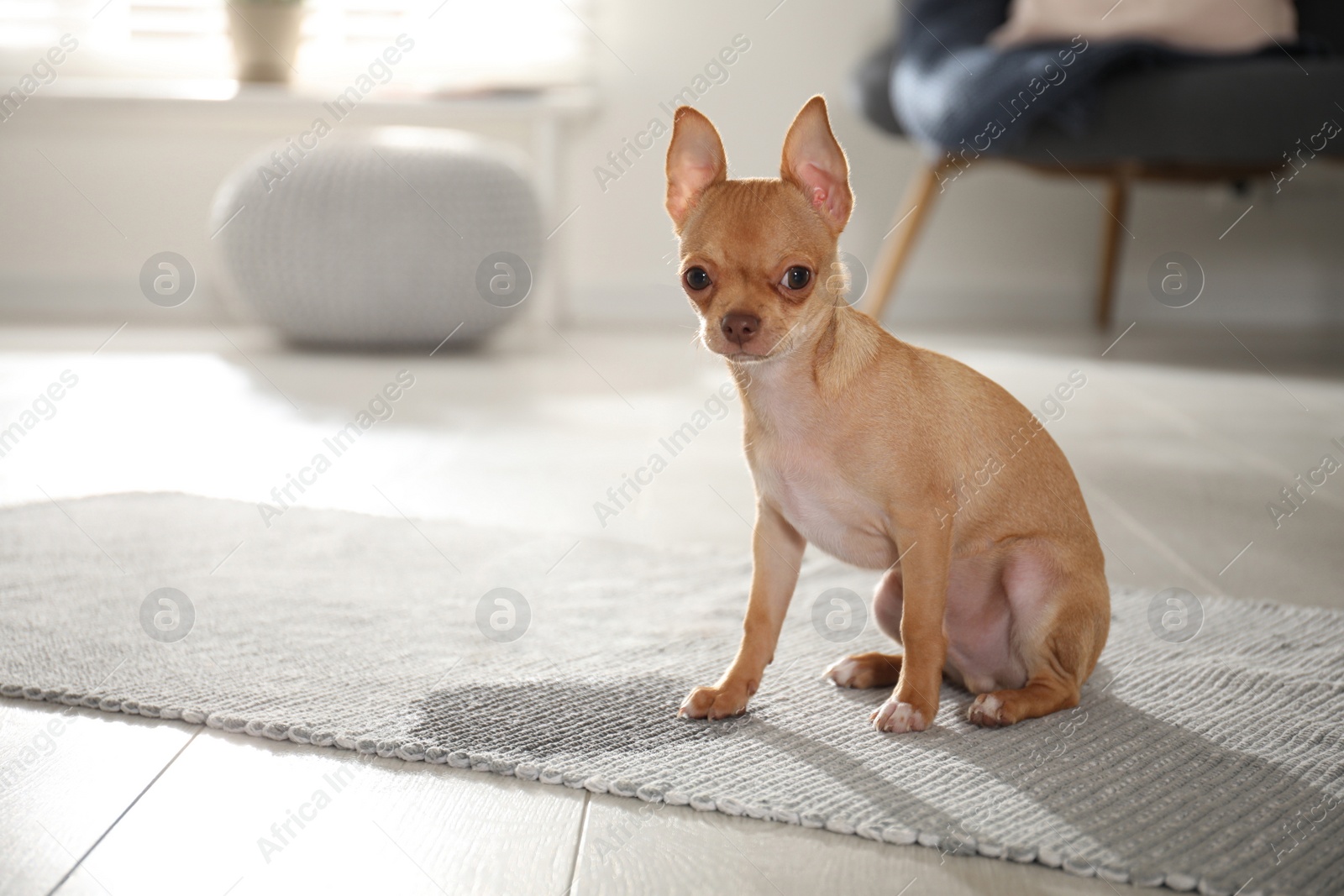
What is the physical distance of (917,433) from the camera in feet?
4.27

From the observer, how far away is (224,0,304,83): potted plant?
4633 millimetres

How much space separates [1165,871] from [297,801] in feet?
2.42

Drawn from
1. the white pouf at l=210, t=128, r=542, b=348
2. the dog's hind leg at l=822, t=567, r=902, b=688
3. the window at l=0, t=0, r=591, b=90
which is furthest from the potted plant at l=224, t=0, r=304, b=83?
the dog's hind leg at l=822, t=567, r=902, b=688

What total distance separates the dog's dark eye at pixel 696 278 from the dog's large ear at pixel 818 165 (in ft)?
0.47

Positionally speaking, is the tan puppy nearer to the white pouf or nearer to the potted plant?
the white pouf

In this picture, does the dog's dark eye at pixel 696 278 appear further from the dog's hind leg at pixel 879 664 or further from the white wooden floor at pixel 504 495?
the white wooden floor at pixel 504 495

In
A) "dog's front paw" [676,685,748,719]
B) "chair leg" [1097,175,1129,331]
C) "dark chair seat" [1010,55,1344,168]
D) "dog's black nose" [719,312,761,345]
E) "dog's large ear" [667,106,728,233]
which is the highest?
"dog's large ear" [667,106,728,233]

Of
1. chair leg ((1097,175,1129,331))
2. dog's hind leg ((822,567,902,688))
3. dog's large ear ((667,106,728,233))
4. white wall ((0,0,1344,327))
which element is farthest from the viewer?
white wall ((0,0,1344,327))

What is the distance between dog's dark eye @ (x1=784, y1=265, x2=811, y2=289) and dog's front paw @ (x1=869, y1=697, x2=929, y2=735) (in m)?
0.45

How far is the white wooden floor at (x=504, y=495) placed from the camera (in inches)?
38.6

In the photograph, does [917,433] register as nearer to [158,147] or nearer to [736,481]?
[736,481]

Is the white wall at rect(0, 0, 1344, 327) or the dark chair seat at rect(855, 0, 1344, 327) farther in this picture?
the white wall at rect(0, 0, 1344, 327)

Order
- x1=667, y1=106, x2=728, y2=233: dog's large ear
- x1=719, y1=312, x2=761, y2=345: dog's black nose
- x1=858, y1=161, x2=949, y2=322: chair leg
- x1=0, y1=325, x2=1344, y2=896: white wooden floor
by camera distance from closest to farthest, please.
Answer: x1=0, y1=325, x2=1344, y2=896: white wooden floor < x1=719, y1=312, x2=761, y2=345: dog's black nose < x1=667, y1=106, x2=728, y2=233: dog's large ear < x1=858, y1=161, x2=949, y2=322: chair leg

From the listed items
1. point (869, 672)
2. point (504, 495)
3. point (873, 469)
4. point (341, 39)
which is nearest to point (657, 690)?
point (869, 672)
